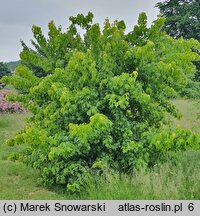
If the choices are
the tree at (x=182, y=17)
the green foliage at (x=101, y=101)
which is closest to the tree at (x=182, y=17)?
the tree at (x=182, y=17)

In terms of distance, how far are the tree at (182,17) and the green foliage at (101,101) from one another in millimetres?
24611

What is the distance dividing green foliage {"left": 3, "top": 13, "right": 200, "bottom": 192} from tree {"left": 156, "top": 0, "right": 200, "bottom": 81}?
24611 millimetres

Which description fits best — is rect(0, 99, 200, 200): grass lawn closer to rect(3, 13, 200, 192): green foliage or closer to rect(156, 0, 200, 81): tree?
rect(3, 13, 200, 192): green foliage

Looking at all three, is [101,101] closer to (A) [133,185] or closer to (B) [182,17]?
(A) [133,185]

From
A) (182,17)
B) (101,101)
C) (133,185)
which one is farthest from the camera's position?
(182,17)

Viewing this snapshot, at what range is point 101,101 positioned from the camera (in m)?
7.34

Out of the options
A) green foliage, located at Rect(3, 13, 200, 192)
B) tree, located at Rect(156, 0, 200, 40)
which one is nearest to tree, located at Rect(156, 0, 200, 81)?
tree, located at Rect(156, 0, 200, 40)

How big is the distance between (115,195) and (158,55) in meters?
3.45

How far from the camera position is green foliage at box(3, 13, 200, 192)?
6984mm

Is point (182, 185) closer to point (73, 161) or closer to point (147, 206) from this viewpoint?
point (147, 206)

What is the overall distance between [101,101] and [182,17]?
88.8ft

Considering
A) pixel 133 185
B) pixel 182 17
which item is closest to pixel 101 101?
pixel 133 185

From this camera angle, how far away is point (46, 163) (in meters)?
7.58

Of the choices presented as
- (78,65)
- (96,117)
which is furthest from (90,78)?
(96,117)
